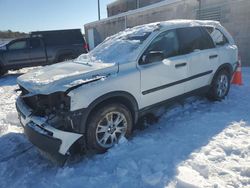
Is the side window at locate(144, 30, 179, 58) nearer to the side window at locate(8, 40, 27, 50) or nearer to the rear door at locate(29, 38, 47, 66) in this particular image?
the rear door at locate(29, 38, 47, 66)

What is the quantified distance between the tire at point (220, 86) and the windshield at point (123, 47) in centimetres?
195

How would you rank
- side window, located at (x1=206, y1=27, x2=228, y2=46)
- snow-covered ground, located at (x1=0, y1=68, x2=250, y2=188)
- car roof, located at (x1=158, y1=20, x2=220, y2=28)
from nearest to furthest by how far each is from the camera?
snow-covered ground, located at (x1=0, y1=68, x2=250, y2=188)
car roof, located at (x1=158, y1=20, x2=220, y2=28)
side window, located at (x1=206, y1=27, x2=228, y2=46)

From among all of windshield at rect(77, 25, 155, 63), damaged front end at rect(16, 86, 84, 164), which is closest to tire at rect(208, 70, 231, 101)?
windshield at rect(77, 25, 155, 63)

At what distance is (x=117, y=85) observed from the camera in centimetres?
326

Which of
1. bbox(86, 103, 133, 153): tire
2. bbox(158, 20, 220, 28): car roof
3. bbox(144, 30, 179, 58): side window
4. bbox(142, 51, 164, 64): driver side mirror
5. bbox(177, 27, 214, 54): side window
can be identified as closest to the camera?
bbox(86, 103, 133, 153): tire

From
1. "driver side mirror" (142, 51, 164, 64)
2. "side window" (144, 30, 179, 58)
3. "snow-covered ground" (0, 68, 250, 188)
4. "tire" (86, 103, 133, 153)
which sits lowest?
"snow-covered ground" (0, 68, 250, 188)

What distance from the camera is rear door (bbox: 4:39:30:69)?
10797mm

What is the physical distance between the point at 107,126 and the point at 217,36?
339cm

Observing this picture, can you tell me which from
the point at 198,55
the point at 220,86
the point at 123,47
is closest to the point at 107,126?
the point at 123,47

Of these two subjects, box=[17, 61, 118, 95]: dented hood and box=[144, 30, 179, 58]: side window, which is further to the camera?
box=[144, 30, 179, 58]: side window

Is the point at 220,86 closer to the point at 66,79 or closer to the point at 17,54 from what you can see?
the point at 66,79

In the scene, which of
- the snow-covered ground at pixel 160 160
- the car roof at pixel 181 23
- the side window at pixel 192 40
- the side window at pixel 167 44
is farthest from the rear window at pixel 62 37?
the side window at pixel 167 44

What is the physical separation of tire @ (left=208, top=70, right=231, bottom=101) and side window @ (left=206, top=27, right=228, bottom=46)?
0.65 meters

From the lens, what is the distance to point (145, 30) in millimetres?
4164
